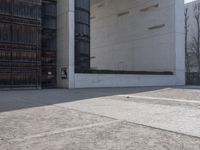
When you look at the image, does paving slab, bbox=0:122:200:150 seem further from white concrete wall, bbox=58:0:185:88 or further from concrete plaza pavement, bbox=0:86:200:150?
white concrete wall, bbox=58:0:185:88

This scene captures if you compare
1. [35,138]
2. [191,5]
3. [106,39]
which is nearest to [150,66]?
[106,39]

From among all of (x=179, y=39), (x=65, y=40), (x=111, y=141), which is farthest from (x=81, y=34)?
(x=111, y=141)

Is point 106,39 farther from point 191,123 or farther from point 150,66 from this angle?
point 191,123

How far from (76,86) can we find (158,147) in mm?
23481

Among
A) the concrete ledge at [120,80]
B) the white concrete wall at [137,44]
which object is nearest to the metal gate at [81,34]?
the white concrete wall at [137,44]

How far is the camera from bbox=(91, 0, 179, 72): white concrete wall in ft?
117

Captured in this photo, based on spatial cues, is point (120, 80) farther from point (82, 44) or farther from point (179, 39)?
point (179, 39)

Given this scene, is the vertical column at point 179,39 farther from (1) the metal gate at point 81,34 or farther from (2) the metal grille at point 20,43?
(2) the metal grille at point 20,43

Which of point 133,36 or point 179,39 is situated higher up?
point 133,36

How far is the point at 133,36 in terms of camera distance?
132ft

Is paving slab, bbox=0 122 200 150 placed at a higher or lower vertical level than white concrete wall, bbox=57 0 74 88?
lower

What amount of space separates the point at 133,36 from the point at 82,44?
38.4ft

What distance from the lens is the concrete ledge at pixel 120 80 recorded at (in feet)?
94.0

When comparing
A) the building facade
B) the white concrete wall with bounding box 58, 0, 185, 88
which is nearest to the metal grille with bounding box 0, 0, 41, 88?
the building facade
